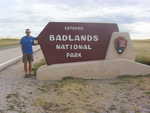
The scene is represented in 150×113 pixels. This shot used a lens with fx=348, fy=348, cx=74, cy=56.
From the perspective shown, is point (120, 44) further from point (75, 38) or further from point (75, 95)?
point (75, 95)

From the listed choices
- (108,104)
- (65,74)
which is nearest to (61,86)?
(65,74)

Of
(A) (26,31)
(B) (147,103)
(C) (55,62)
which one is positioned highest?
(A) (26,31)

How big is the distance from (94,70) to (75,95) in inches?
123

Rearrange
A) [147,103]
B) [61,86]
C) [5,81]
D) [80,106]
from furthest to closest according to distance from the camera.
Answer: [5,81]
[61,86]
[147,103]
[80,106]

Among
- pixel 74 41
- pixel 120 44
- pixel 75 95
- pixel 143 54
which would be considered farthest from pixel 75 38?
pixel 143 54

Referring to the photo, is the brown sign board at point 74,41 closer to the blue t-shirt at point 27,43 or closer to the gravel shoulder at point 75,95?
the blue t-shirt at point 27,43

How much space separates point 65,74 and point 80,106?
4105 millimetres

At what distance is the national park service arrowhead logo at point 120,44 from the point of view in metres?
12.0

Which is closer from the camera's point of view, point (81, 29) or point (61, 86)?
point (61, 86)

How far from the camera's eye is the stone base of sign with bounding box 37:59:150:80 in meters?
11.7

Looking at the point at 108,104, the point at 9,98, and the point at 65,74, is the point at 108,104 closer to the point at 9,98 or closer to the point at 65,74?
the point at 9,98

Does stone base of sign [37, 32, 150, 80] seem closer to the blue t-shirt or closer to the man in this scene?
the man

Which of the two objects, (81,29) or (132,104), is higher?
(81,29)

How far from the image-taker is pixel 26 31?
11656mm
